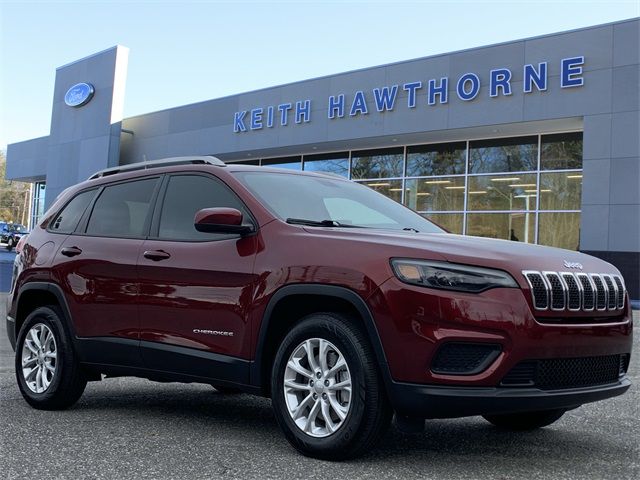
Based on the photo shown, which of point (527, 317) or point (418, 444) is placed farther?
point (418, 444)

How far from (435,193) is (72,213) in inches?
702

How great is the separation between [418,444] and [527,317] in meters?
1.28

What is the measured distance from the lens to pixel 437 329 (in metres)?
3.65

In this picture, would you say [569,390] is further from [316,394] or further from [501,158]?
[501,158]

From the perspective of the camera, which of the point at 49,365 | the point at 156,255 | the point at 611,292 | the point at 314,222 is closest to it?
the point at 611,292

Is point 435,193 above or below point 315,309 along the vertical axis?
above

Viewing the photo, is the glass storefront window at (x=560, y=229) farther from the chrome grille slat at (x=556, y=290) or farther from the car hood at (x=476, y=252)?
the chrome grille slat at (x=556, y=290)

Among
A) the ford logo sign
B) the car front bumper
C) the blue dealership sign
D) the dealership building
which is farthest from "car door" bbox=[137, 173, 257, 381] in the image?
the ford logo sign

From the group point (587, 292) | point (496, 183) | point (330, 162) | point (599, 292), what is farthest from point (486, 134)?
point (587, 292)

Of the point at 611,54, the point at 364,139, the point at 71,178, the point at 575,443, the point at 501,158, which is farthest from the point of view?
the point at 71,178

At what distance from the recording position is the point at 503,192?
69.8ft

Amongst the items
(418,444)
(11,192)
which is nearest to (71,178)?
(418,444)

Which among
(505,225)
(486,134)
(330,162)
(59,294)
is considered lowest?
(59,294)

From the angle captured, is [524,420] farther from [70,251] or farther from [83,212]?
[83,212]
